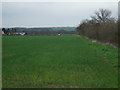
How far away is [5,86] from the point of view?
464 inches

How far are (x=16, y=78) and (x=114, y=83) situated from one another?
483 centimetres

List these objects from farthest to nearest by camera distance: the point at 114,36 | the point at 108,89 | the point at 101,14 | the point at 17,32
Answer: the point at 17,32 < the point at 101,14 < the point at 114,36 < the point at 108,89

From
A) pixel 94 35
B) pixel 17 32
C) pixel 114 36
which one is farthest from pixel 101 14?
pixel 17 32

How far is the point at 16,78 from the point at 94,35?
196 feet

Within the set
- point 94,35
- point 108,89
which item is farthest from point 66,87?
point 94,35

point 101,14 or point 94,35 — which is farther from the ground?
point 101,14

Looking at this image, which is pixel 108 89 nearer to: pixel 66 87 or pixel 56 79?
pixel 66 87

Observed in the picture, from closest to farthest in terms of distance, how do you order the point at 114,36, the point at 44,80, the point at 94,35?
the point at 44,80, the point at 114,36, the point at 94,35

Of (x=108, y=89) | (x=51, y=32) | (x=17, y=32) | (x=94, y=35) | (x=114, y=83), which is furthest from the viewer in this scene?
(x=51, y=32)

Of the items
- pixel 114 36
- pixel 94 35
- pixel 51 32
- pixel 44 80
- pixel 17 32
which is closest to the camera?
pixel 44 80

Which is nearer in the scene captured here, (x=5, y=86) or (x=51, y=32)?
(x=5, y=86)

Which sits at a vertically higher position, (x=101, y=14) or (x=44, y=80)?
(x=101, y=14)

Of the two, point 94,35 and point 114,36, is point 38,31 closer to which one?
point 94,35

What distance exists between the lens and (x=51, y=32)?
186 meters
